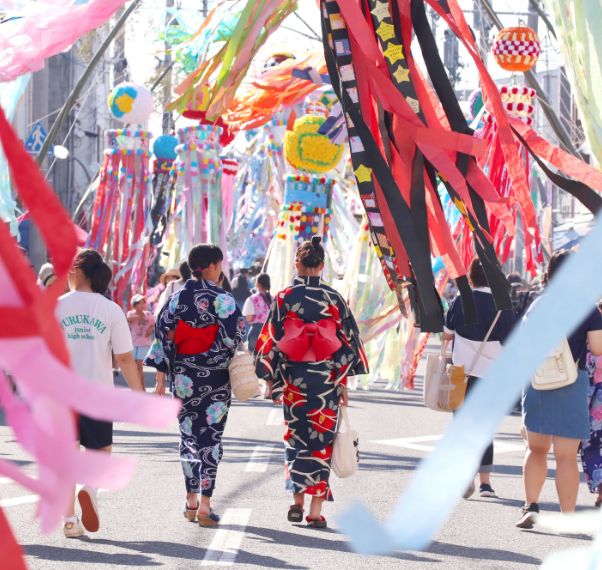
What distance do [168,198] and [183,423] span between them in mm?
13984

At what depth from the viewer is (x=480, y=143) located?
4.66 metres

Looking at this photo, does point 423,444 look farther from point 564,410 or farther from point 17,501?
point 17,501

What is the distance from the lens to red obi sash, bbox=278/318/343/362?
8008 mm

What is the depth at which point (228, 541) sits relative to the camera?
7.17m

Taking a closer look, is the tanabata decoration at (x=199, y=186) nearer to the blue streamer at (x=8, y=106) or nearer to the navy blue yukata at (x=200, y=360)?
the navy blue yukata at (x=200, y=360)

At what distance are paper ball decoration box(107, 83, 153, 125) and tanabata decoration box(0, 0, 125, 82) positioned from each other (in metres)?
16.2

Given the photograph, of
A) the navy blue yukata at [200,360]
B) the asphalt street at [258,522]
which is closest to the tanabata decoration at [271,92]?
the asphalt street at [258,522]

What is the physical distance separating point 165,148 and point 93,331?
14976mm

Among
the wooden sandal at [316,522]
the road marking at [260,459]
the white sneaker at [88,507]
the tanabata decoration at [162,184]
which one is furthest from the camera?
the tanabata decoration at [162,184]

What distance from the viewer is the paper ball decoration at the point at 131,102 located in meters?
20.7

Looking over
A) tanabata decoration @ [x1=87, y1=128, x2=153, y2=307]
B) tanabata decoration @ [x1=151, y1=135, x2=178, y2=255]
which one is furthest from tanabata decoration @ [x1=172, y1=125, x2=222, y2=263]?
tanabata decoration @ [x1=151, y1=135, x2=178, y2=255]

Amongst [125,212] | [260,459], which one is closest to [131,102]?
[125,212]

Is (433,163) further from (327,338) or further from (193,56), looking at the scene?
(193,56)

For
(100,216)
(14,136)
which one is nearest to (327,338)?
(14,136)
